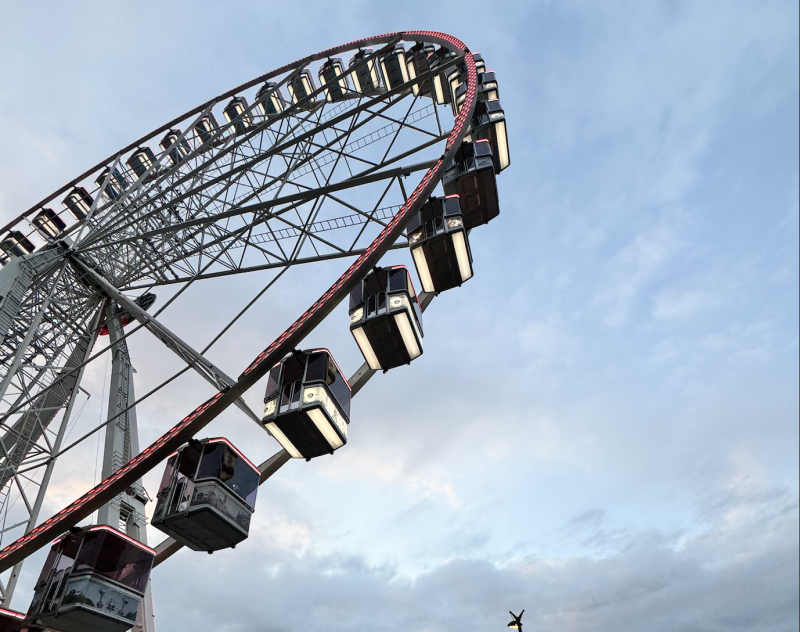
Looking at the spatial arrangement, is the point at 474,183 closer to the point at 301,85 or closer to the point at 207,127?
the point at 301,85

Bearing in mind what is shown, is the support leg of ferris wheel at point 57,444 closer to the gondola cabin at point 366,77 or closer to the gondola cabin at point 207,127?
the gondola cabin at point 207,127

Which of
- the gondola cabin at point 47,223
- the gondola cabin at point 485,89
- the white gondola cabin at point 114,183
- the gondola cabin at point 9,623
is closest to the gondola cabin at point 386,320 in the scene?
the gondola cabin at point 485,89

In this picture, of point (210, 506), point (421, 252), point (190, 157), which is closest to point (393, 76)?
point (190, 157)

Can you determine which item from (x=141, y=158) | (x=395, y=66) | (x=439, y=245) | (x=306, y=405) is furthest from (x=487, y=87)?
(x=141, y=158)

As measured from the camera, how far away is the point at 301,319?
12.2m

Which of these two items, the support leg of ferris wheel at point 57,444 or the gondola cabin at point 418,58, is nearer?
the support leg of ferris wheel at point 57,444

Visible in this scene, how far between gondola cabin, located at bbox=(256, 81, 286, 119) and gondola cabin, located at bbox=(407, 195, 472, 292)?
11.8 m

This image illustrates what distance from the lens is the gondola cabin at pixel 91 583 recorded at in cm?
1145

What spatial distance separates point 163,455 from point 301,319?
388cm

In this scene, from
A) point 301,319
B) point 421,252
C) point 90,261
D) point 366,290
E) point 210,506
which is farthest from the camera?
point 90,261

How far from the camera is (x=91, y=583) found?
11766 millimetres

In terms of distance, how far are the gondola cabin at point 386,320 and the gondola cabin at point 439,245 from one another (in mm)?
→ 1142

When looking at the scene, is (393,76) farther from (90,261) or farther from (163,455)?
(163,455)

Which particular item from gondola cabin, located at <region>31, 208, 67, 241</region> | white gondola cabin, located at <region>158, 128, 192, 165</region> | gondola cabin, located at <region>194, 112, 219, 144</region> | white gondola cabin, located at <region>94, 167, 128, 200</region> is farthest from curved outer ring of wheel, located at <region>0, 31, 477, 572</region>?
gondola cabin, located at <region>31, 208, 67, 241</region>
